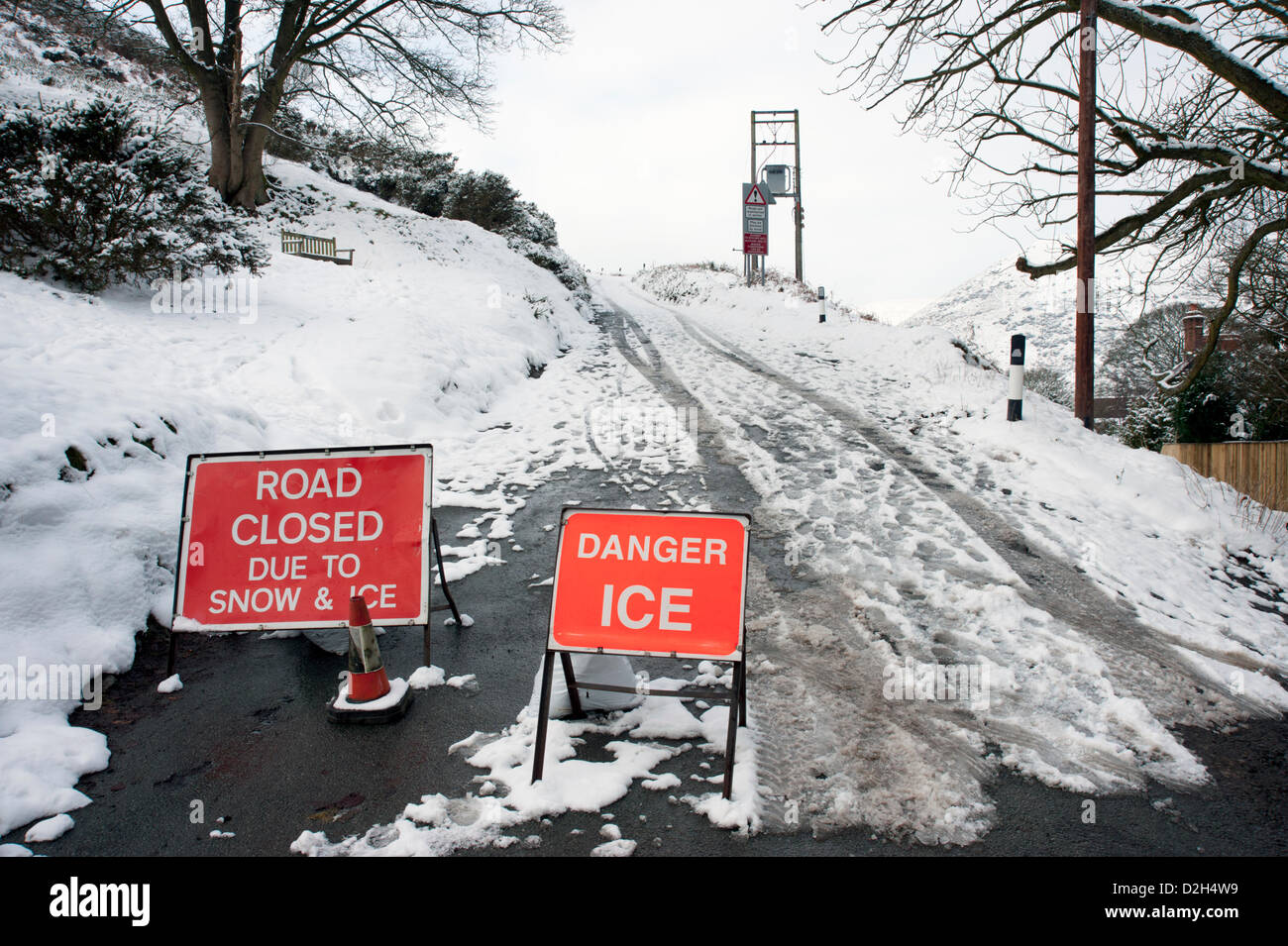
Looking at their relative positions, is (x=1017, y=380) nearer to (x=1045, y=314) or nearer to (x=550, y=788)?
(x=550, y=788)

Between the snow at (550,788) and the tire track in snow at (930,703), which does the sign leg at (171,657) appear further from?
the tire track in snow at (930,703)

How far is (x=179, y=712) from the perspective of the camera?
3836 millimetres

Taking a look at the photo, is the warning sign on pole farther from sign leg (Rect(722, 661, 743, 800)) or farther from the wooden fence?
sign leg (Rect(722, 661, 743, 800))

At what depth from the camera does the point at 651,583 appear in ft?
11.6

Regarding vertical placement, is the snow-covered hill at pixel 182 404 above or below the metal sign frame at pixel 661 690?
above

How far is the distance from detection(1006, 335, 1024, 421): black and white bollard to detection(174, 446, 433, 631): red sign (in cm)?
689

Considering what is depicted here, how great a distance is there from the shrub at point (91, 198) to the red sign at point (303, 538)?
6954mm

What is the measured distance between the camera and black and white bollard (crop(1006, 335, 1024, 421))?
838cm

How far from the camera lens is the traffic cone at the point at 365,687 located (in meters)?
3.69

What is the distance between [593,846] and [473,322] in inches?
473

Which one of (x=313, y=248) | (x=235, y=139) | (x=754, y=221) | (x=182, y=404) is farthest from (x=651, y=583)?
(x=754, y=221)

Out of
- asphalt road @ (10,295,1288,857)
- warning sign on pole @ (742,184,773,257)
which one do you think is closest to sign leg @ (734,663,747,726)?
asphalt road @ (10,295,1288,857)

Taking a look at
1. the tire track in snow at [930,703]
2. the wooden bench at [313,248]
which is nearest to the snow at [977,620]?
the tire track in snow at [930,703]

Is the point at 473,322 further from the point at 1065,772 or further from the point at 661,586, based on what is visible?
the point at 1065,772
